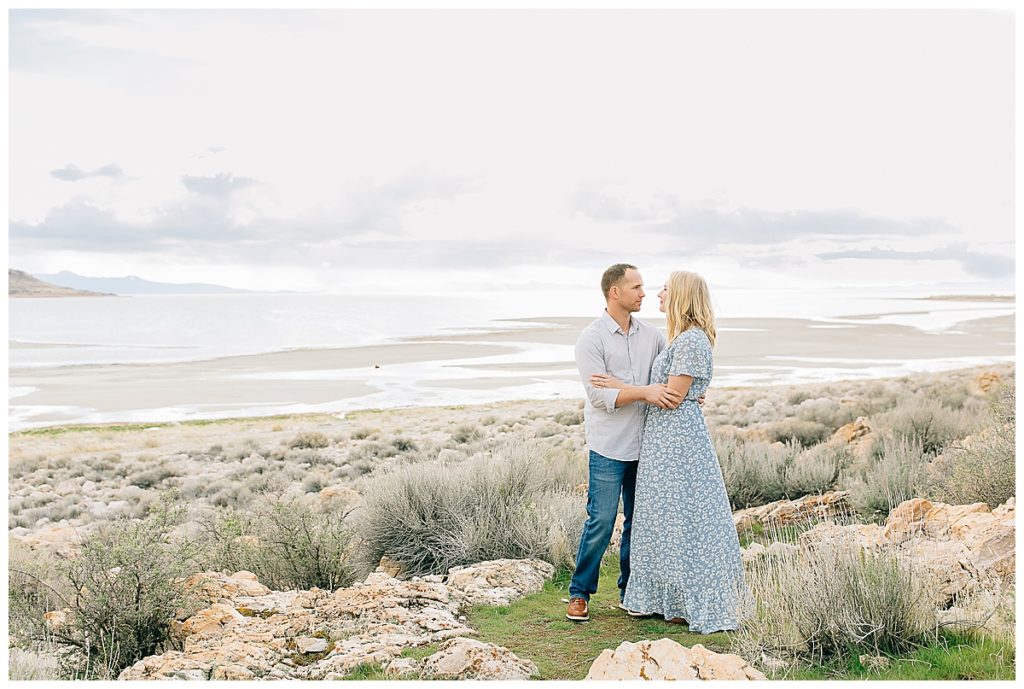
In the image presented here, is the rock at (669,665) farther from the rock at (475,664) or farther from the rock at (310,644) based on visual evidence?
the rock at (310,644)

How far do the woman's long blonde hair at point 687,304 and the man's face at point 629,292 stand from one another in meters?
0.18

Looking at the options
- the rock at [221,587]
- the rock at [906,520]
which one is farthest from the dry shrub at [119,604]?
the rock at [906,520]

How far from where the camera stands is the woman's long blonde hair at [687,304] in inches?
182

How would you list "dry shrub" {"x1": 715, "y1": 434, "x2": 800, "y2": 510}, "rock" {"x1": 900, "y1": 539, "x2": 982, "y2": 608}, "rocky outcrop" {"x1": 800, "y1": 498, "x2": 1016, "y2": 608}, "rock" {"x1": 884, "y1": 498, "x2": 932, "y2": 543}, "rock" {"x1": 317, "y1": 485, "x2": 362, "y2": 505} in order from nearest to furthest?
"rock" {"x1": 900, "y1": 539, "x2": 982, "y2": 608} < "rocky outcrop" {"x1": 800, "y1": 498, "x2": 1016, "y2": 608} < "rock" {"x1": 884, "y1": 498, "x2": 932, "y2": 543} < "dry shrub" {"x1": 715, "y1": 434, "x2": 800, "y2": 510} < "rock" {"x1": 317, "y1": 485, "x2": 362, "y2": 505}

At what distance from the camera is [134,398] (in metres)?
25.9

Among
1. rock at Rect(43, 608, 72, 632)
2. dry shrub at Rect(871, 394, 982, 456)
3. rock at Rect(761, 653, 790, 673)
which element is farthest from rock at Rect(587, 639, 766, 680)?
dry shrub at Rect(871, 394, 982, 456)

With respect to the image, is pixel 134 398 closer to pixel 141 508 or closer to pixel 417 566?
pixel 141 508

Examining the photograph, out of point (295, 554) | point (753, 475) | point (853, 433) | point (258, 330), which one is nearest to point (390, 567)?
point (295, 554)

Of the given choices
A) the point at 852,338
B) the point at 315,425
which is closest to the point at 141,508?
the point at 315,425

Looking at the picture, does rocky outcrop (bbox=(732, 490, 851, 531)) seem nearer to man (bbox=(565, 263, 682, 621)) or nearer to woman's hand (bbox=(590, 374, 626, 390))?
man (bbox=(565, 263, 682, 621))

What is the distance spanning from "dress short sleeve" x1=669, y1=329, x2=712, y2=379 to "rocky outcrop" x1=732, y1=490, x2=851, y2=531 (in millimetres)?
2901

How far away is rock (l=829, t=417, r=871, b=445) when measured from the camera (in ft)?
34.0

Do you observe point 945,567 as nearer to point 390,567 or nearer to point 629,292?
point 629,292

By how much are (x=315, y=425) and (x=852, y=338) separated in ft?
113
